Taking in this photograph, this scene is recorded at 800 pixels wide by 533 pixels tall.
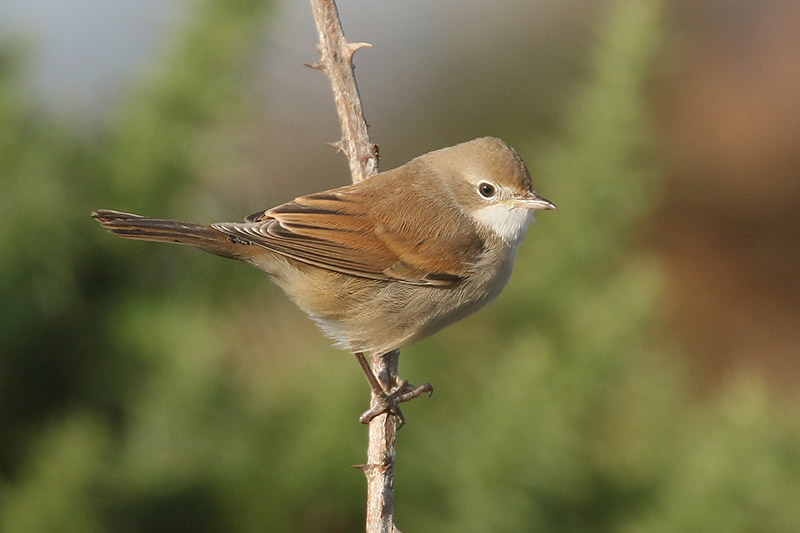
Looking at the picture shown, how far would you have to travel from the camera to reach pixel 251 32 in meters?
4.64

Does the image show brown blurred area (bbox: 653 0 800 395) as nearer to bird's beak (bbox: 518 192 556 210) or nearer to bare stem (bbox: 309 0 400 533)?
bird's beak (bbox: 518 192 556 210)

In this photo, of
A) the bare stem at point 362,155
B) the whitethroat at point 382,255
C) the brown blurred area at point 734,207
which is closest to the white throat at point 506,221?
the whitethroat at point 382,255

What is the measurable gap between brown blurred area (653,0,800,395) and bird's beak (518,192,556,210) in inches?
138

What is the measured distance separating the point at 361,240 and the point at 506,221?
59 centimetres

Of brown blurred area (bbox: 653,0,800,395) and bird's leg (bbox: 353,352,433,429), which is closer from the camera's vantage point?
bird's leg (bbox: 353,352,433,429)

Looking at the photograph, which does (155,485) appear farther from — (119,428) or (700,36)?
(700,36)

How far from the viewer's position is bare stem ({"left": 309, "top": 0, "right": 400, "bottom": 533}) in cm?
273

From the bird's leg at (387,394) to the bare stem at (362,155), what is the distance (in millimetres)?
22

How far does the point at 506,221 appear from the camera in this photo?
3.57 meters

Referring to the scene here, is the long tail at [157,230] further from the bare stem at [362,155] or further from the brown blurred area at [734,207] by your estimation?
the brown blurred area at [734,207]

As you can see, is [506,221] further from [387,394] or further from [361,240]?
[387,394]

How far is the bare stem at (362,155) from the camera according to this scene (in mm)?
2732

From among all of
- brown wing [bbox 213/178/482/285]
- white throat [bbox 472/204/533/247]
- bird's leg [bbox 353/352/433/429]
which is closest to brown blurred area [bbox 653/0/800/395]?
white throat [bbox 472/204/533/247]

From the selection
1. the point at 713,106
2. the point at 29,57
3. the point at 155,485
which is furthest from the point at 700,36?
the point at 155,485
